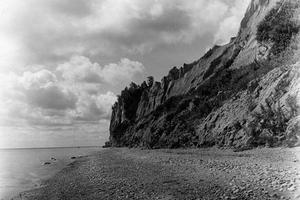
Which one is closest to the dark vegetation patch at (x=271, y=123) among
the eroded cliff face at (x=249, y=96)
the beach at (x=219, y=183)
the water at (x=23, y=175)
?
the eroded cliff face at (x=249, y=96)

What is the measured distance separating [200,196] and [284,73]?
63.1 feet

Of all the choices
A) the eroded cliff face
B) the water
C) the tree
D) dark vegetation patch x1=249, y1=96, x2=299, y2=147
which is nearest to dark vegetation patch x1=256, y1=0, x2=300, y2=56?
the eroded cliff face

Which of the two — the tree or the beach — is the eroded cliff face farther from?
the tree

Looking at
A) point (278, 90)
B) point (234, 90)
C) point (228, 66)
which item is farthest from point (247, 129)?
point (228, 66)

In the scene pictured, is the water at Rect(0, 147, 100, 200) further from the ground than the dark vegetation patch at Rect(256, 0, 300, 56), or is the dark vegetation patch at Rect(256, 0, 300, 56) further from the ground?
the dark vegetation patch at Rect(256, 0, 300, 56)

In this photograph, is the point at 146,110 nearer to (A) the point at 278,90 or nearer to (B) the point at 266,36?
(B) the point at 266,36

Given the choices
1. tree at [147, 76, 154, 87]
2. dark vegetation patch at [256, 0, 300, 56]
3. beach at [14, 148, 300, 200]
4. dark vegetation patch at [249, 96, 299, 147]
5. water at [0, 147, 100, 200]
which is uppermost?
tree at [147, 76, 154, 87]

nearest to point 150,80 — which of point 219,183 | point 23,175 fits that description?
point 23,175

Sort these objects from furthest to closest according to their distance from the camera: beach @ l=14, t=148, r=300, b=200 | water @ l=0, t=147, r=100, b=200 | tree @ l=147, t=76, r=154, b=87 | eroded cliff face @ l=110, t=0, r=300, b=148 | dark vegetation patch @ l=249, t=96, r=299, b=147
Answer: tree @ l=147, t=76, r=154, b=87, water @ l=0, t=147, r=100, b=200, eroded cliff face @ l=110, t=0, r=300, b=148, dark vegetation patch @ l=249, t=96, r=299, b=147, beach @ l=14, t=148, r=300, b=200

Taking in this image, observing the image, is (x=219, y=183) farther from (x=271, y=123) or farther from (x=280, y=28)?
(x=280, y=28)

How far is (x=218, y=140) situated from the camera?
34031 mm

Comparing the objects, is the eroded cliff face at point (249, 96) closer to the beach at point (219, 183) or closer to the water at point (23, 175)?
the beach at point (219, 183)

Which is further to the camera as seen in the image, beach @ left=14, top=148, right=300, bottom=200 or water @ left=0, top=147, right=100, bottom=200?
water @ left=0, top=147, right=100, bottom=200

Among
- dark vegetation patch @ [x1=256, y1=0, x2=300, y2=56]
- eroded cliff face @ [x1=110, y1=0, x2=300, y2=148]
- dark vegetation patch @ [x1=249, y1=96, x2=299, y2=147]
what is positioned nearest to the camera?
dark vegetation patch @ [x1=249, y1=96, x2=299, y2=147]
